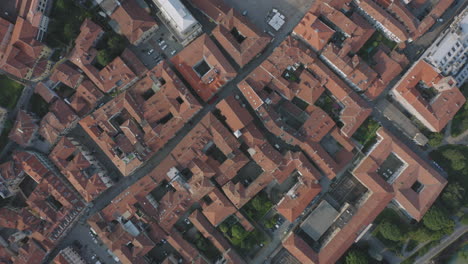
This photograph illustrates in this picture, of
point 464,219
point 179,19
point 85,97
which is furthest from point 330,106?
point 85,97

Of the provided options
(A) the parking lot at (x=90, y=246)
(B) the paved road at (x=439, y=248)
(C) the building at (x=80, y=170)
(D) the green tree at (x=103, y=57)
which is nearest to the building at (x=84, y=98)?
(D) the green tree at (x=103, y=57)

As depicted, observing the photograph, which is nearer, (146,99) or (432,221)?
(432,221)

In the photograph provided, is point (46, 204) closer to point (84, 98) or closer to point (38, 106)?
point (38, 106)

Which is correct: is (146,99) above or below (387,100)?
below

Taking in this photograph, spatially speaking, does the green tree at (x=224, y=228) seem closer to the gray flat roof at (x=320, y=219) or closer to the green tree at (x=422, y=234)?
the gray flat roof at (x=320, y=219)

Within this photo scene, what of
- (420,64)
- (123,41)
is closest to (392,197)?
(420,64)

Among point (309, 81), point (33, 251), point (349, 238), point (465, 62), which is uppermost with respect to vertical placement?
point (465, 62)

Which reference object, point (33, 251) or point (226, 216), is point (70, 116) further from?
point (226, 216)
